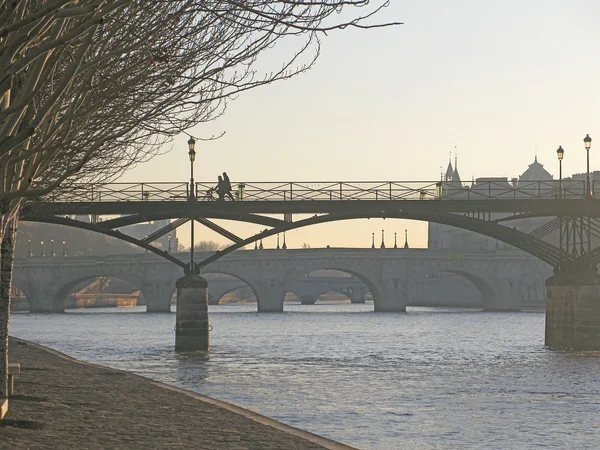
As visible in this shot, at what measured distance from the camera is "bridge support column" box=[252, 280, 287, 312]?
104062 millimetres

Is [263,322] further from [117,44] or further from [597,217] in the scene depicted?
[117,44]

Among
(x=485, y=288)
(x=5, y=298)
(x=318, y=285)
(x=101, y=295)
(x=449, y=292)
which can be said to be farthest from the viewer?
(x=101, y=295)

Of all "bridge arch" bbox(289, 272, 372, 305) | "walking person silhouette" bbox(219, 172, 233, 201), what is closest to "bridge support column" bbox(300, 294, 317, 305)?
"bridge arch" bbox(289, 272, 372, 305)

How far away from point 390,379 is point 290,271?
7022 centimetres

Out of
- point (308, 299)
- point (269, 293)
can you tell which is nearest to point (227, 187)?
point (269, 293)

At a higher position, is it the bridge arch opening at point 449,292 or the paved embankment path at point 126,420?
the bridge arch opening at point 449,292

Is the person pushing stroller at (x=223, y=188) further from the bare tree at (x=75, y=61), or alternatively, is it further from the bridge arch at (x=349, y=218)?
the bare tree at (x=75, y=61)

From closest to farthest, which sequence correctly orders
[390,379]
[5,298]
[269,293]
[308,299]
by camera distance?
[5,298] < [390,379] < [269,293] < [308,299]

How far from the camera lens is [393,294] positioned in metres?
105

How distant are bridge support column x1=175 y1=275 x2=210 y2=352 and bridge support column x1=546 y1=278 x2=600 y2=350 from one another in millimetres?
15702

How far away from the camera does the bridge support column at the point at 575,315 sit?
152ft

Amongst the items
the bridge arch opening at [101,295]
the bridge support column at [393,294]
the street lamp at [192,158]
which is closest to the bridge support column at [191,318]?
the street lamp at [192,158]

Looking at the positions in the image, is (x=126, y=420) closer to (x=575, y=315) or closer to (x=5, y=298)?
(x=5, y=298)

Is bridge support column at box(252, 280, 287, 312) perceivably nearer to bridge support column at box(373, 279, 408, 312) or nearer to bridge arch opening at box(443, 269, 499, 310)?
bridge support column at box(373, 279, 408, 312)
